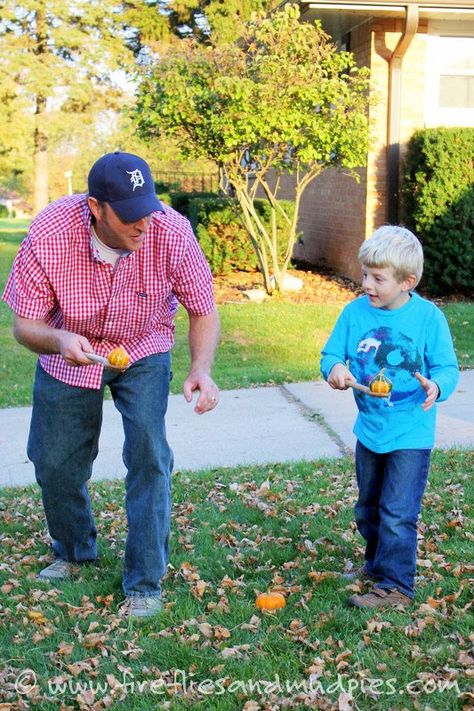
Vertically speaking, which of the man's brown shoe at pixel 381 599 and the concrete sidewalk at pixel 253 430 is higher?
the man's brown shoe at pixel 381 599

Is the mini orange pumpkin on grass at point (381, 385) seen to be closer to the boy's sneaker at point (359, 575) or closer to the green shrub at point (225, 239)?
the boy's sneaker at point (359, 575)

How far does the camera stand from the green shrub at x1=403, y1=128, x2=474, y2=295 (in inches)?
462

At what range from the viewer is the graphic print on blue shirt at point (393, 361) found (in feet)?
12.4

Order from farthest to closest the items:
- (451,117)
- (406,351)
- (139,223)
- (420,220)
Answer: (451,117) < (420,220) < (406,351) < (139,223)

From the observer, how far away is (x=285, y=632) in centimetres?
369

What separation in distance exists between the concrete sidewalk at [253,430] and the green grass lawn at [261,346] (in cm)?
48

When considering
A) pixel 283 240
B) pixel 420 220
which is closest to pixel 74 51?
pixel 283 240

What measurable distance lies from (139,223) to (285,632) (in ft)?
5.56

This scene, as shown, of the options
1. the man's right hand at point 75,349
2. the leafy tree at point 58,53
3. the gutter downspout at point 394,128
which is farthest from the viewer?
the leafy tree at point 58,53

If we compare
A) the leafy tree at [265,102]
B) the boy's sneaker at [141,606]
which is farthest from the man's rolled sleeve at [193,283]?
the leafy tree at [265,102]

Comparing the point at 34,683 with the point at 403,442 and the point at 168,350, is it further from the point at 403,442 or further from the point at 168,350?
the point at 403,442

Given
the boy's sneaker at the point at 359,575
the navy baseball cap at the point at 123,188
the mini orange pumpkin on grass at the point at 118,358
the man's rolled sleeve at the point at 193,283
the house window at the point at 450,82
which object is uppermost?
the house window at the point at 450,82

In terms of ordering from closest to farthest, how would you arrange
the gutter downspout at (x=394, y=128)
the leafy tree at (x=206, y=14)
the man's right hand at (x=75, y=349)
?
the man's right hand at (x=75, y=349) → the gutter downspout at (x=394, y=128) → the leafy tree at (x=206, y=14)

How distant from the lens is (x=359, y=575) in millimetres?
4207
